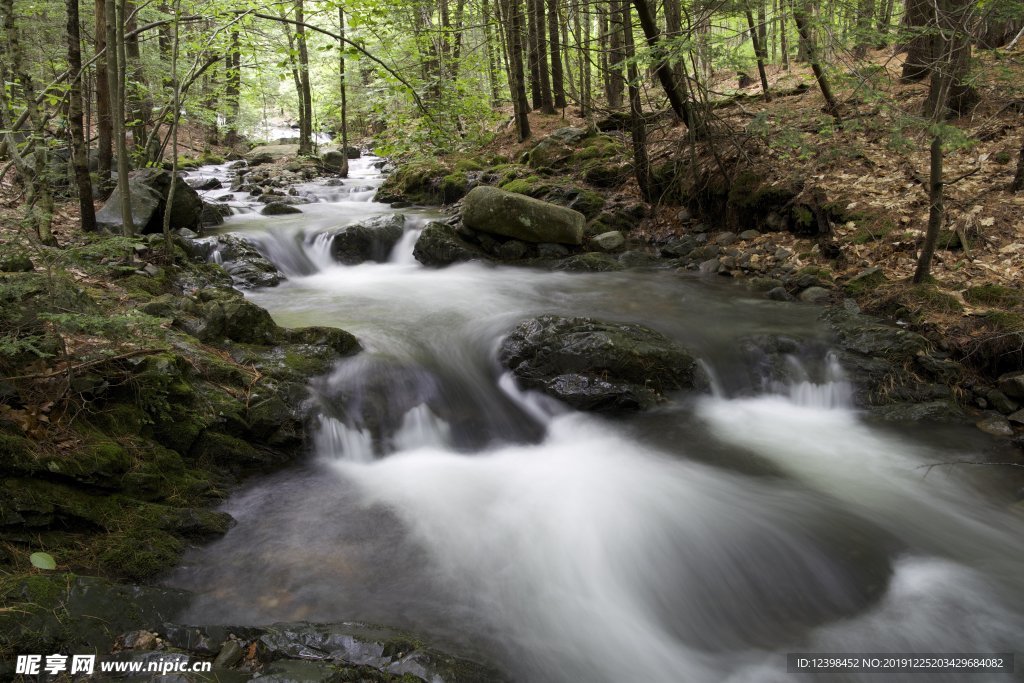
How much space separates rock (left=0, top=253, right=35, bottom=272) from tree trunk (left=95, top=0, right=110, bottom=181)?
401 centimetres

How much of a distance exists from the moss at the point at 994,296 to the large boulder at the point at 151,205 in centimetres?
947

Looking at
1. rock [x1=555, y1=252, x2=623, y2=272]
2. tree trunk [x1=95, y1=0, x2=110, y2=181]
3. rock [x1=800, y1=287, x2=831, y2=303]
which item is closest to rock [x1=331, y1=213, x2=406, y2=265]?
rock [x1=555, y1=252, x2=623, y2=272]

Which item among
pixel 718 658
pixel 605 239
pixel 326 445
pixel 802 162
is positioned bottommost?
pixel 718 658

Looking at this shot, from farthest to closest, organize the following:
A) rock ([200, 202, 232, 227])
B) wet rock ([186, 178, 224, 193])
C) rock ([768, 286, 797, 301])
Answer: wet rock ([186, 178, 224, 193]) → rock ([200, 202, 232, 227]) → rock ([768, 286, 797, 301])

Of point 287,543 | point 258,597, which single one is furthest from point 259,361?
point 258,597

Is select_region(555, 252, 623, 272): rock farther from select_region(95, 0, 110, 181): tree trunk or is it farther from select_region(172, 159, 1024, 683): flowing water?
select_region(95, 0, 110, 181): tree trunk

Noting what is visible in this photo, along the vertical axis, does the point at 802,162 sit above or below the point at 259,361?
above

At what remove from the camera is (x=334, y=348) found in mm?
5961

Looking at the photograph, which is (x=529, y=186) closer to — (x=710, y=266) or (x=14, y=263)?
(x=710, y=266)

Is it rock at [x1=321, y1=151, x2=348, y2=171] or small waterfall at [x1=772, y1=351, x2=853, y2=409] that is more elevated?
rock at [x1=321, y1=151, x2=348, y2=171]

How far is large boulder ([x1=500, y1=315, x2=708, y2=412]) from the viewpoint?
239 inches

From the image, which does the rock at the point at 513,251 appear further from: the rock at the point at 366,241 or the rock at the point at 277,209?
the rock at the point at 277,209

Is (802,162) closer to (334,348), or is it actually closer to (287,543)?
(334,348)

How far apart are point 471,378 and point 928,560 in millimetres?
4182
